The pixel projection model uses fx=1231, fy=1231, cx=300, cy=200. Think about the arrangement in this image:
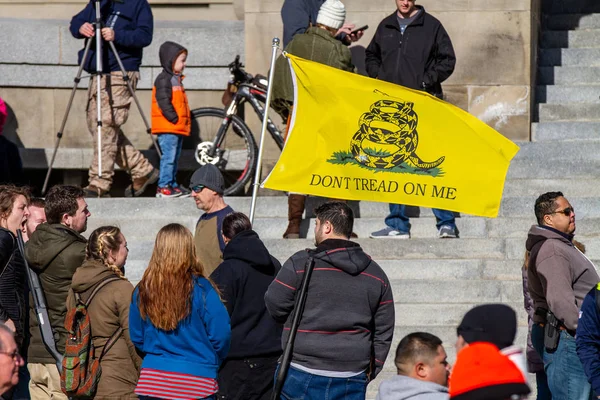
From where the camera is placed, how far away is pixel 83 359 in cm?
651

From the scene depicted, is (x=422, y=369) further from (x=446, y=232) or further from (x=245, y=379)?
(x=446, y=232)

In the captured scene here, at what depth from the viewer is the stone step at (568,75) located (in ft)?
42.2

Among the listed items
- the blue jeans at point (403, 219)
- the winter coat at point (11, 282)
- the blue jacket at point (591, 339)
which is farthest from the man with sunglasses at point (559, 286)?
the blue jeans at point (403, 219)

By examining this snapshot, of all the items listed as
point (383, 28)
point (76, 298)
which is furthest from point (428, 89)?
point (76, 298)

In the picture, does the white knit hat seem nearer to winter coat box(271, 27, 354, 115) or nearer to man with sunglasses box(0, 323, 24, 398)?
winter coat box(271, 27, 354, 115)

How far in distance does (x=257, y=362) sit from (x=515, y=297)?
120 inches

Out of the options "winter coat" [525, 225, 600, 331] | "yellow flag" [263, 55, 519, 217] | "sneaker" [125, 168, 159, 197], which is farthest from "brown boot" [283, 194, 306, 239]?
"winter coat" [525, 225, 600, 331]

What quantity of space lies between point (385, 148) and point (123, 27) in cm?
389

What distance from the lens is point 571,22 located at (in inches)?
547

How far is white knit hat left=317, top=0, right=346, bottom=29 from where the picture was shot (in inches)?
421

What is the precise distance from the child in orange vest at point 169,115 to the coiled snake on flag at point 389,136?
3.15 meters

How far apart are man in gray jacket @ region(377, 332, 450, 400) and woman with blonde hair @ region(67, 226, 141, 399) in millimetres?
1923

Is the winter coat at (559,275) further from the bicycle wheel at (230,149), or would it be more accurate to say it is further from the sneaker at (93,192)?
the sneaker at (93,192)

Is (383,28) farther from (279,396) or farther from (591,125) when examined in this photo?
(279,396)
